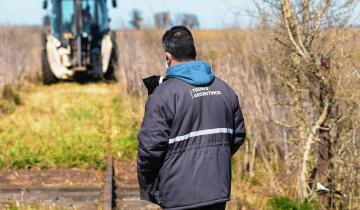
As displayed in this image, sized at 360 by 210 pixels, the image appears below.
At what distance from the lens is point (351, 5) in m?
7.16

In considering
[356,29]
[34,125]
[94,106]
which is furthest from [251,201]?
[94,106]

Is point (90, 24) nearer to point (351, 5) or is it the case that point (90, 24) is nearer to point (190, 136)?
point (351, 5)

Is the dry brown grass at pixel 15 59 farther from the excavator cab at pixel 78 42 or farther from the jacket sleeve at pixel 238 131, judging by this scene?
the jacket sleeve at pixel 238 131

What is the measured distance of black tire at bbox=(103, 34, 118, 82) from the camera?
70.7ft

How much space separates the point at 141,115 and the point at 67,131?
1438mm

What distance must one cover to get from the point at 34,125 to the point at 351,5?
7210 mm

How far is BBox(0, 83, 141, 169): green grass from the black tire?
147 inches

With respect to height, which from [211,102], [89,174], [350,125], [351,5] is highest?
[351,5]

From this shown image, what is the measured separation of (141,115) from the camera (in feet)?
41.7

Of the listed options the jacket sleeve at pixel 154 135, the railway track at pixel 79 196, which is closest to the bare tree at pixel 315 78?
the railway track at pixel 79 196

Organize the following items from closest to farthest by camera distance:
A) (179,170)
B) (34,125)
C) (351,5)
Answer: (179,170) → (351,5) → (34,125)

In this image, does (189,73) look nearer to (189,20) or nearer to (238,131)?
(238,131)

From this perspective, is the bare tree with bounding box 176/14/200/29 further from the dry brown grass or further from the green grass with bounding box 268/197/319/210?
the green grass with bounding box 268/197/319/210

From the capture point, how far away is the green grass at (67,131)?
1008 centimetres
